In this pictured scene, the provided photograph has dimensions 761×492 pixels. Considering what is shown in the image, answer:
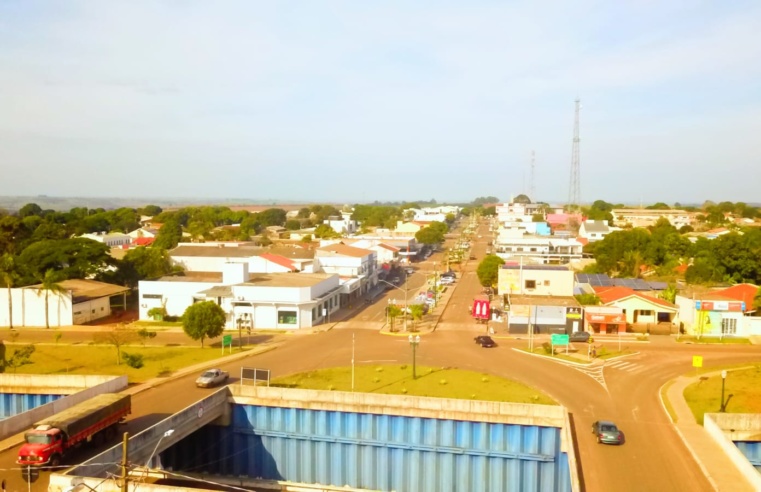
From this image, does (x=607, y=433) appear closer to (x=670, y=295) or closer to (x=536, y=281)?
(x=670, y=295)

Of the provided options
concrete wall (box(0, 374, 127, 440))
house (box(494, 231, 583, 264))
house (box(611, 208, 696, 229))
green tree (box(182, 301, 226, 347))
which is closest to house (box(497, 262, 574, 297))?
green tree (box(182, 301, 226, 347))

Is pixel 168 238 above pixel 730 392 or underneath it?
above

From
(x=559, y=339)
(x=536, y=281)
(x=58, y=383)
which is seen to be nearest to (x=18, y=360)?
(x=58, y=383)

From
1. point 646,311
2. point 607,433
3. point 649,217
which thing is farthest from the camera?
point 649,217

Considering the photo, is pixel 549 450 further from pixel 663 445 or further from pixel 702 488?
pixel 702 488

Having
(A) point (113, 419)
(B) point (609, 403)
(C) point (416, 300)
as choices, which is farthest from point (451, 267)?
(A) point (113, 419)

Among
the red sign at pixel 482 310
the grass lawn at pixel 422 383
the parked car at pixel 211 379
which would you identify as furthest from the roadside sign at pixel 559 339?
the parked car at pixel 211 379
